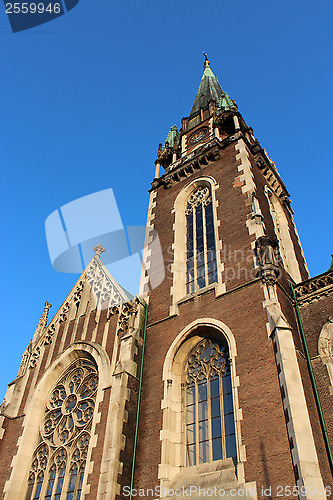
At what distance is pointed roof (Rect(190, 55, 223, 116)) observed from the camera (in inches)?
1185

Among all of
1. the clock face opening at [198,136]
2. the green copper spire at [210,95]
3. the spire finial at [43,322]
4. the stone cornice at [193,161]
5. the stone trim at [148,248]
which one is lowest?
the spire finial at [43,322]

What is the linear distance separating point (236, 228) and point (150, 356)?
6.00m

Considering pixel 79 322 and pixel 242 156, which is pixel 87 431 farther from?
pixel 242 156

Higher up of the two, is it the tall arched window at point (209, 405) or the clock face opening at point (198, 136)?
the clock face opening at point (198, 136)

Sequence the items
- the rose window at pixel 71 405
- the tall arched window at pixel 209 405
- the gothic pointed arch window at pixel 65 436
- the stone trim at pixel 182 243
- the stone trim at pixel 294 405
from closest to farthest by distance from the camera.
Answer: the stone trim at pixel 294 405 < the tall arched window at pixel 209 405 < the gothic pointed arch window at pixel 65 436 < the rose window at pixel 71 405 < the stone trim at pixel 182 243

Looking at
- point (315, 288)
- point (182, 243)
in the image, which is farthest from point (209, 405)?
point (182, 243)

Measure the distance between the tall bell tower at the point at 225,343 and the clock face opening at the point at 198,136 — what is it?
12.8 feet

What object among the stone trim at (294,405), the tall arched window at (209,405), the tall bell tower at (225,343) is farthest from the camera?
the tall arched window at (209,405)

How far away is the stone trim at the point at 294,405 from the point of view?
9.62 meters

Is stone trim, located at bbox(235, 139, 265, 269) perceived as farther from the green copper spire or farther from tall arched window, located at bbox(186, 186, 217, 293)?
the green copper spire

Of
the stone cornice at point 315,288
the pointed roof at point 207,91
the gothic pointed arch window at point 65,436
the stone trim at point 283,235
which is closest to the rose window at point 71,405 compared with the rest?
the gothic pointed arch window at point 65,436

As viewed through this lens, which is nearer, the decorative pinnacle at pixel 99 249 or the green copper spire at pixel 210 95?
the decorative pinnacle at pixel 99 249

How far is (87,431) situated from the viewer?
14.9 m

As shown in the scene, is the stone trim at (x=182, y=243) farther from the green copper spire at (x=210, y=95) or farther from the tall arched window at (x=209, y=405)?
the green copper spire at (x=210, y=95)
